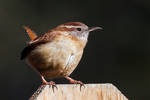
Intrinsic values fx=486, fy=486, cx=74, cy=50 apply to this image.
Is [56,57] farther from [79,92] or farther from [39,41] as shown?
[79,92]

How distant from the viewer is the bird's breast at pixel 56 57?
447cm

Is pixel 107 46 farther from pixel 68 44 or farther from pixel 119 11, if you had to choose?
pixel 68 44

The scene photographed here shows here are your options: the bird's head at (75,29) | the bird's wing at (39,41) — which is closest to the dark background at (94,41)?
the bird's head at (75,29)

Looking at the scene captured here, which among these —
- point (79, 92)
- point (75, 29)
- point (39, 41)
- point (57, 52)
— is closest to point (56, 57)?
point (57, 52)

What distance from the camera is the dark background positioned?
35.4ft

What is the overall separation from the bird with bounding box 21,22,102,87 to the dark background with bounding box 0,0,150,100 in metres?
5.55

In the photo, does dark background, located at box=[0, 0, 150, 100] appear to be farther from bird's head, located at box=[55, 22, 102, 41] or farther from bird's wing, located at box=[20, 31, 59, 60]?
bird's wing, located at box=[20, 31, 59, 60]

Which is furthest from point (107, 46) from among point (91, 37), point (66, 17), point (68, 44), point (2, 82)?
point (68, 44)

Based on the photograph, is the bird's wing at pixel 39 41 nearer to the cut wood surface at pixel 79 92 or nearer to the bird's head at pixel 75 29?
the bird's head at pixel 75 29

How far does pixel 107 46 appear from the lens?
36.4ft

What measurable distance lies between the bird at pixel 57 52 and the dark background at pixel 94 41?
555 centimetres

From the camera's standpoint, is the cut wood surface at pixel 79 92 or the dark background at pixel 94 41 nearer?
the cut wood surface at pixel 79 92

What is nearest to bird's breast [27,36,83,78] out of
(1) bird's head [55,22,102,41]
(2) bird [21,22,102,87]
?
(2) bird [21,22,102,87]

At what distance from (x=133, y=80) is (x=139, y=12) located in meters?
1.67
